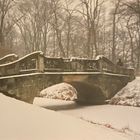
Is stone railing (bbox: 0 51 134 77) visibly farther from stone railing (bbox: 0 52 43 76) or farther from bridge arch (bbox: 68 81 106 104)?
bridge arch (bbox: 68 81 106 104)

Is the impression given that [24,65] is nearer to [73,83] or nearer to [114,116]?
[114,116]

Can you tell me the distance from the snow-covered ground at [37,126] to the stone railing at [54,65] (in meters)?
9.79

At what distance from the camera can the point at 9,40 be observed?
43.3 m

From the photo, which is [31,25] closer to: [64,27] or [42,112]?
[64,27]

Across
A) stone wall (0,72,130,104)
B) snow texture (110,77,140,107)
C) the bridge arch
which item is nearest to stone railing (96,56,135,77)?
stone wall (0,72,130,104)

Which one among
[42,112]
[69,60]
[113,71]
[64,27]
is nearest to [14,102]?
[42,112]

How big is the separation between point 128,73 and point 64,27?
48.0ft

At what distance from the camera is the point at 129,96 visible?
23.8m

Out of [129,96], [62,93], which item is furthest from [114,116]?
[62,93]

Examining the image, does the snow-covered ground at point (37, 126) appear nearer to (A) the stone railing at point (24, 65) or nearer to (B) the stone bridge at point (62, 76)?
(A) the stone railing at point (24, 65)

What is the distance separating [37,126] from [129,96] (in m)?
17.9

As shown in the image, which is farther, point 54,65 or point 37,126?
point 54,65

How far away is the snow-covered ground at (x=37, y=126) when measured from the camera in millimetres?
6105

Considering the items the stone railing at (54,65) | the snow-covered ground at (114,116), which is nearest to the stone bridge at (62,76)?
the stone railing at (54,65)
